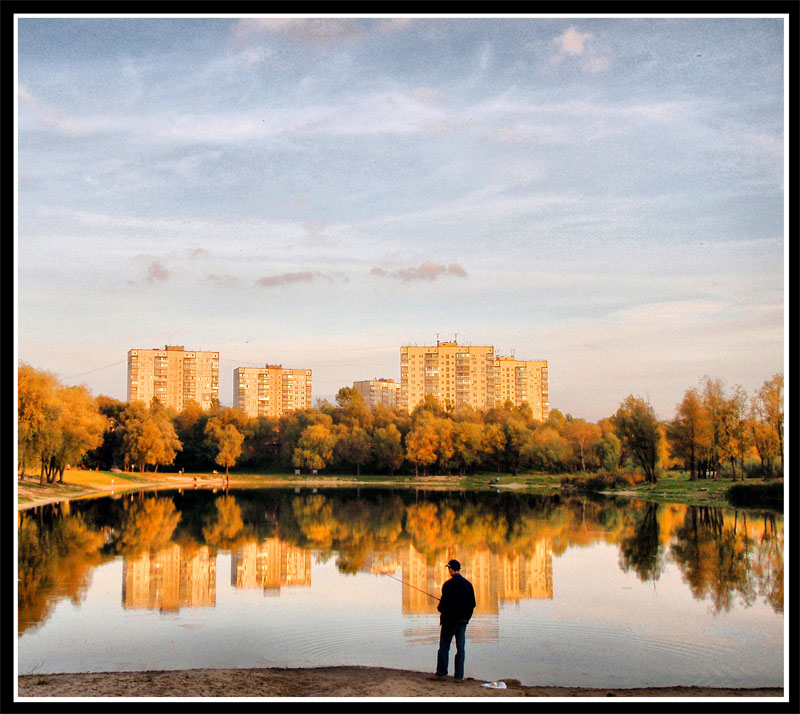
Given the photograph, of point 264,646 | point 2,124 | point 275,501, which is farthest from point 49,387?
point 2,124

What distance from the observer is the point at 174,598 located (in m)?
13.7

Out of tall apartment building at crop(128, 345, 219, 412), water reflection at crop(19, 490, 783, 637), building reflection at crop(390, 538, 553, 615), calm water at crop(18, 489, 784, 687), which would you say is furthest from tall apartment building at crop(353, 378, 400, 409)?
building reflection at crop(390, 538, 553, 615)

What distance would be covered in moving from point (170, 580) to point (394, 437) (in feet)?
Answer: 179

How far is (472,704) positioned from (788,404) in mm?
3301

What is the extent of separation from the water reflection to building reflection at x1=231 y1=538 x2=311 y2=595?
4 cm

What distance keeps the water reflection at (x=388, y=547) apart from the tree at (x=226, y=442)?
32.0m

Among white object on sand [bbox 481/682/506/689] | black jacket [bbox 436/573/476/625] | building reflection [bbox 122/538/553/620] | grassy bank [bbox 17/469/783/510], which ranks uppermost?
black jacket [bbox 436/573/476/625]

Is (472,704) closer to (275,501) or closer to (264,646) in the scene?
(264,646)

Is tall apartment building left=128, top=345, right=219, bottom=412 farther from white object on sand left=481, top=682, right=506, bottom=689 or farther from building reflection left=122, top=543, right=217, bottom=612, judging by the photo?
white object on sand left=481, top=682, right=506, bottom=689

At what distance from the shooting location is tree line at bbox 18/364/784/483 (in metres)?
39.4

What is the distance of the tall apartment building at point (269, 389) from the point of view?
110431 millimetres

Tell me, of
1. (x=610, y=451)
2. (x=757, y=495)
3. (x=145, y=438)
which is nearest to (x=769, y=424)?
(x=757, y=495)

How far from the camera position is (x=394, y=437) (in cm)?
6981

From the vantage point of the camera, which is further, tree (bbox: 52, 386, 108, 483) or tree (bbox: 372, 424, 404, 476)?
tree (bbox: 372, 424, 404, 476)
